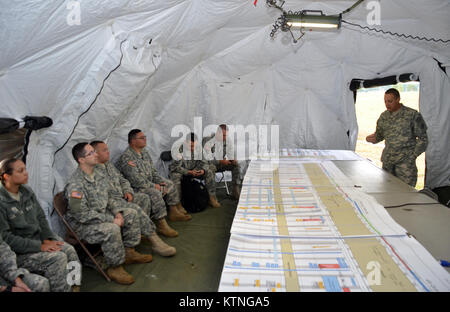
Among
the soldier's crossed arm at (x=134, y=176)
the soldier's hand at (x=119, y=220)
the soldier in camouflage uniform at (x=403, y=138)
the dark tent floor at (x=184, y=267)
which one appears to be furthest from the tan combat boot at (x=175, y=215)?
the soldier in camouflage uniform at (x=403, y=138)

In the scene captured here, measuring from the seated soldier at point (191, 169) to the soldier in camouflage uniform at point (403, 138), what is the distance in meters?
2.35

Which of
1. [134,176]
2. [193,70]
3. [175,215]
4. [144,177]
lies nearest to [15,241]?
[134,176]

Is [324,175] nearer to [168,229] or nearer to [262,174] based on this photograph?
[262,174]

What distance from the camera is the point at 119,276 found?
2.68 meters

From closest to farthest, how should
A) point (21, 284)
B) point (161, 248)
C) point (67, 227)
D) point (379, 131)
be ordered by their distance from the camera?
point (21, 284)
point (67, 227)
point (161, 248)
point (379, 131)

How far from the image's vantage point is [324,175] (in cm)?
345

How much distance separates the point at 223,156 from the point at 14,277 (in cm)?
366

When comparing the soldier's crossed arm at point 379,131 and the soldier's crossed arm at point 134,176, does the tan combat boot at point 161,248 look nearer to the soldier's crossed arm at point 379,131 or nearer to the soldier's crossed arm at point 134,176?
the soldier's crossed arm at point 134,176

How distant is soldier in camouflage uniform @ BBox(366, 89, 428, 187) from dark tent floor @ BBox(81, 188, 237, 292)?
2207 millimetres

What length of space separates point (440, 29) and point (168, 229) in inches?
168

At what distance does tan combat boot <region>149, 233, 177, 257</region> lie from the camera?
311cm

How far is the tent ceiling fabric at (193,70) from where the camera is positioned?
2.35 meters

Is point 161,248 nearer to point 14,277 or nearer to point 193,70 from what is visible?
point 14,277

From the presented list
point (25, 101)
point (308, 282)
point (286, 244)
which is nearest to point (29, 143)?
point (25, 101)
